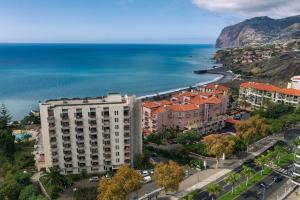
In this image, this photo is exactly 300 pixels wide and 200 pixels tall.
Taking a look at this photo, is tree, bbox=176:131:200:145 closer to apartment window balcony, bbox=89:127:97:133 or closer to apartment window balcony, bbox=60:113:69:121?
apartment window balcony, bbox=89:127:97:133

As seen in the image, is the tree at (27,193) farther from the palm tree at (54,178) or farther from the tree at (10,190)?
the palm tree at (54,178)

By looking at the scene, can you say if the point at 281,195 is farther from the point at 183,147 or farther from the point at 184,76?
the point at 184,76

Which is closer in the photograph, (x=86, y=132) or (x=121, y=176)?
(x=121, y=176)

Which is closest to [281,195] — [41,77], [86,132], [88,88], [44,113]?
[86,132]

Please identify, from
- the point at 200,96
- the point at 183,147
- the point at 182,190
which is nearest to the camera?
the point at 182,190

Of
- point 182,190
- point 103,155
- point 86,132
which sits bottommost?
point 182,190

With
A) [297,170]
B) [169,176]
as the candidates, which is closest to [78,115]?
[169,176]

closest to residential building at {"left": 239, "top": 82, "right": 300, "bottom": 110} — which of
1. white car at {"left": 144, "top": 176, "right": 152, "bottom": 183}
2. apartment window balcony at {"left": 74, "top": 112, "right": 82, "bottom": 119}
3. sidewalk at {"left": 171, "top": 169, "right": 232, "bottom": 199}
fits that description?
sidewalk at {"left": 171, "top": 169, "right": 232, "bottom": 199}

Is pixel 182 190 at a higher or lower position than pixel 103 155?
lower

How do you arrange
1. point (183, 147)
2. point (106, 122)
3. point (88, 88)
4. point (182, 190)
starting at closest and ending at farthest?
point (182, 190)
point (106, 122)
point (183, 147)
point (88, 88)
